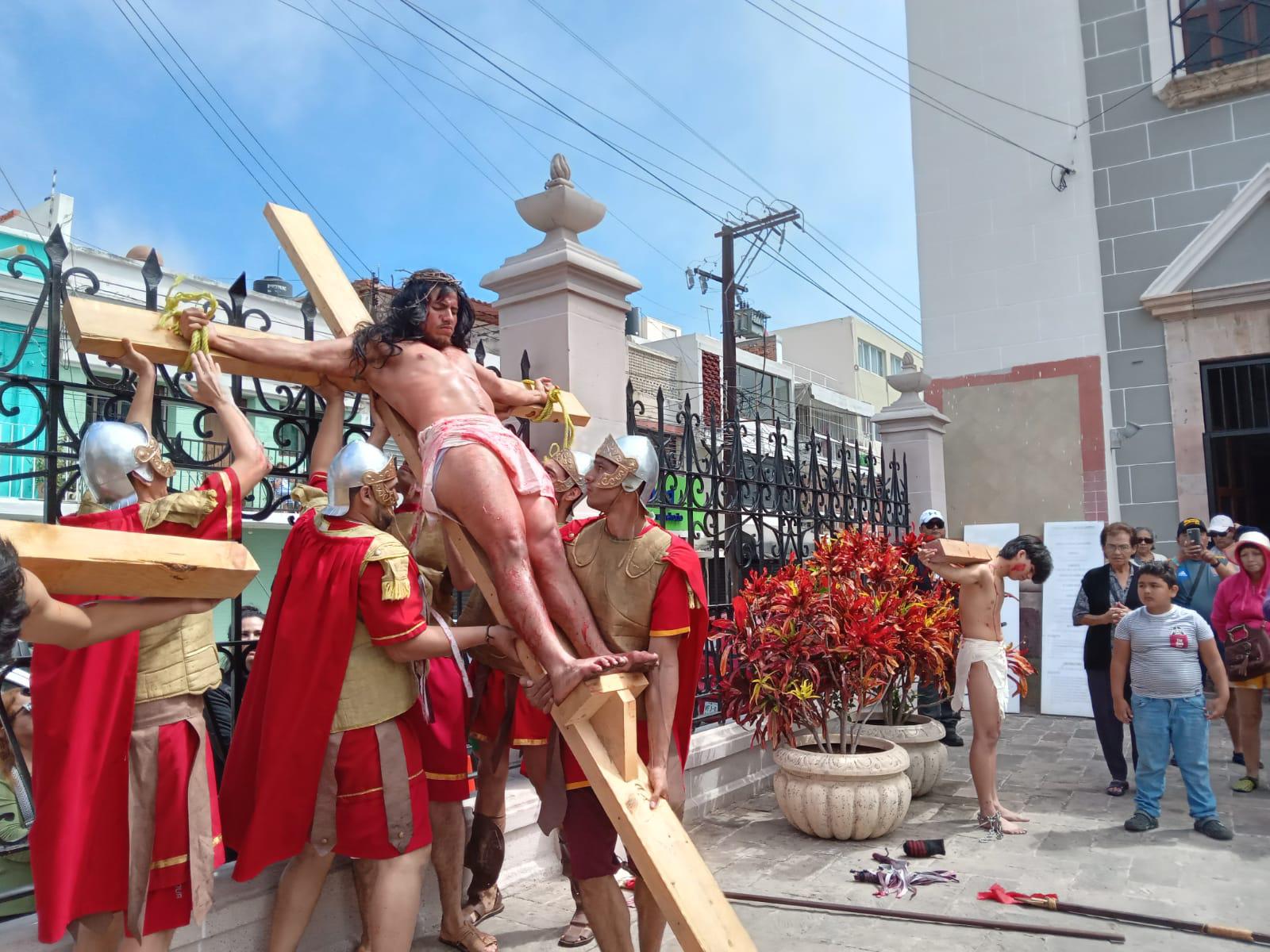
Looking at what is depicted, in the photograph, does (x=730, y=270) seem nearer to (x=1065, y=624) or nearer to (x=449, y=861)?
(x=1065, y=624)

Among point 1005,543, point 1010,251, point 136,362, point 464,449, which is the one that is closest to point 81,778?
point 136,362

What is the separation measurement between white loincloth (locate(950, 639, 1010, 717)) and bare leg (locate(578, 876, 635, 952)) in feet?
10.2

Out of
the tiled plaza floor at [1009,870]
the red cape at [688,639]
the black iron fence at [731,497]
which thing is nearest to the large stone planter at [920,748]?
the tiled plaza floor at [1009,870]

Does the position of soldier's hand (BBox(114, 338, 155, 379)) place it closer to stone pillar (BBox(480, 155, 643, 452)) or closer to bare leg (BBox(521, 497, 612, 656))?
bare leg (BBox(521, 497, 612, 656))

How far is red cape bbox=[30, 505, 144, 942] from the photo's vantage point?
2.46 m

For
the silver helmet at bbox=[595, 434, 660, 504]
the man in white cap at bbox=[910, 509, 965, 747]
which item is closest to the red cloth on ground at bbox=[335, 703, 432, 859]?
the silver helmet at bbox=[595, 434, 660, 504]

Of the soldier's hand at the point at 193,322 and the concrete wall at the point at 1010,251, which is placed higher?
the concrete wall at the point at 1010,251

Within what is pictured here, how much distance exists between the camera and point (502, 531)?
2.86m

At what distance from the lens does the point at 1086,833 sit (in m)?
5.18

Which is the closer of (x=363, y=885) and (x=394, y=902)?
(x=394, y=902)

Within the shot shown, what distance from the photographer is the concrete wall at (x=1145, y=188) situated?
9359mm

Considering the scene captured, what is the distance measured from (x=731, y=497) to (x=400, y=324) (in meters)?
3.28

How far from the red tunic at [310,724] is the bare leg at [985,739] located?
3516 millimetres

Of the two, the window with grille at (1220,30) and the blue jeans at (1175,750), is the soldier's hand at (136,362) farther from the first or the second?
the window with grille at (1220,30)
